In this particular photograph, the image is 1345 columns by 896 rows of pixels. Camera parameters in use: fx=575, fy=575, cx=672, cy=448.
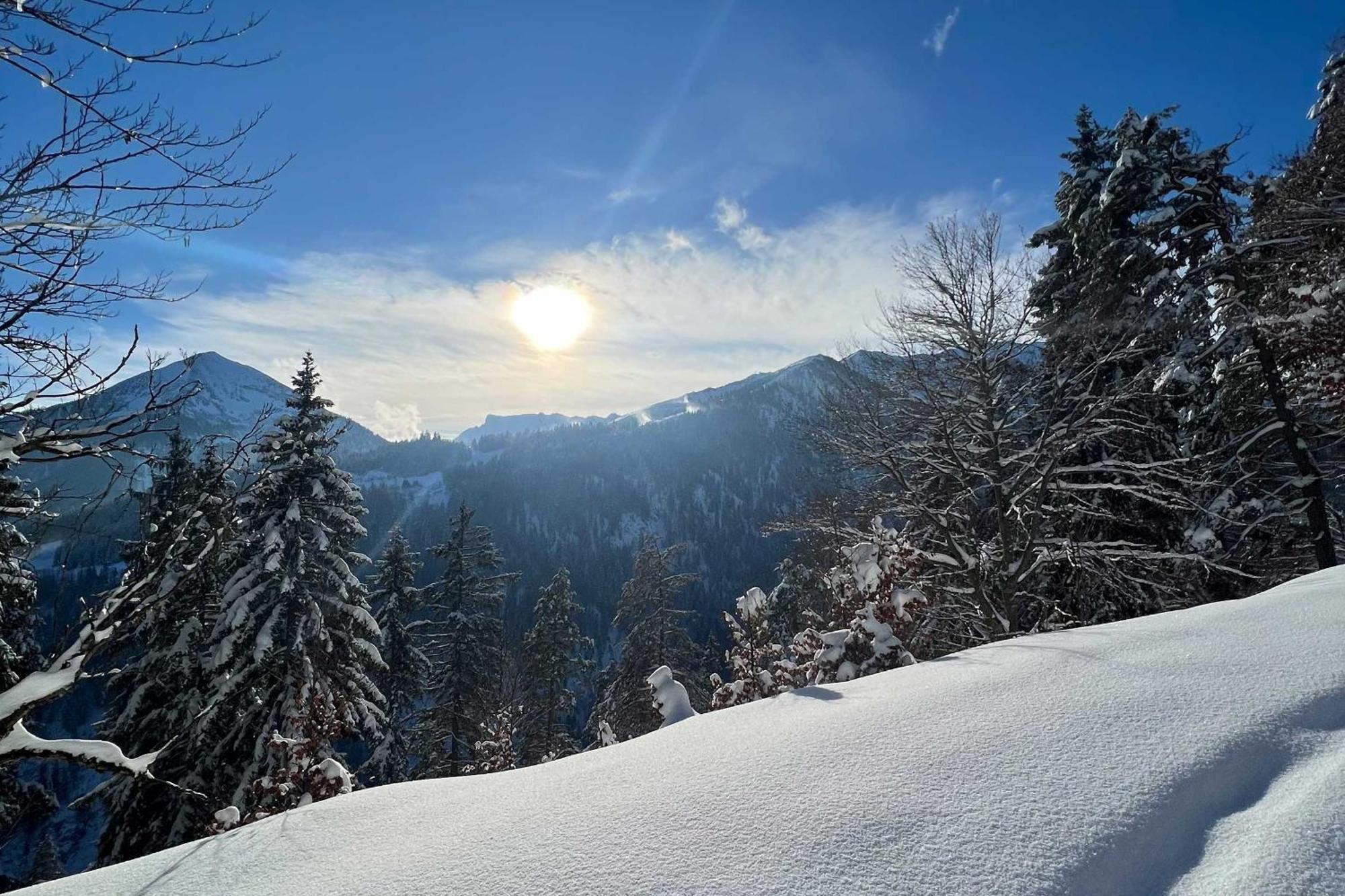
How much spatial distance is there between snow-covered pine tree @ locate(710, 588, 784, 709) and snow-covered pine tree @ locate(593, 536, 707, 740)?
9062 millimetres

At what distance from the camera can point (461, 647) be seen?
2056cm

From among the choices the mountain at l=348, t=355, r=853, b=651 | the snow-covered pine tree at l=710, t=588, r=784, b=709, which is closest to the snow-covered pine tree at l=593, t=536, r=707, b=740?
the snow-covered pine tree at l=710, t=588, r=784, b=709

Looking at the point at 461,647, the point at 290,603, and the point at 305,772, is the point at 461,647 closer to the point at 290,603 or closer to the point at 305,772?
the point at 290,603

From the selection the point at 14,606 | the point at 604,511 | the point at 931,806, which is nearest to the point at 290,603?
the point at 14,606

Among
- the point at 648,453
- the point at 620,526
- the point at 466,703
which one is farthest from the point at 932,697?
the point at 648,453

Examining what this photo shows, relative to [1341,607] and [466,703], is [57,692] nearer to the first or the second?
[1341,607]

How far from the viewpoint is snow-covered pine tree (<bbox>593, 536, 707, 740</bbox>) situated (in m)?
20.1

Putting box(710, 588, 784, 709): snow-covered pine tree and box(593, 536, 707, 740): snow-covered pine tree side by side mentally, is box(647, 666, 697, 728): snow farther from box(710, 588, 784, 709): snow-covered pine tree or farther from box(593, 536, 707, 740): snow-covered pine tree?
box(593, 536, 707, 740): snow-covered pine tree

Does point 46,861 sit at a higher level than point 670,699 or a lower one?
lower

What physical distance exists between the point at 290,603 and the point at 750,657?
32.7ft

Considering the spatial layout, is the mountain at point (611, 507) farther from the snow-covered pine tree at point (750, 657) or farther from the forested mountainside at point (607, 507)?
the snow-covered pine tree at point (750, 657)

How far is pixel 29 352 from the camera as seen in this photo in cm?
385

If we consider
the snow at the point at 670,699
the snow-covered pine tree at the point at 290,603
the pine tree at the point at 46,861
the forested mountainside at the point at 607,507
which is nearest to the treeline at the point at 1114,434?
the snow at the point at 670,699

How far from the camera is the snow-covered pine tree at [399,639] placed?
62.9 ft
